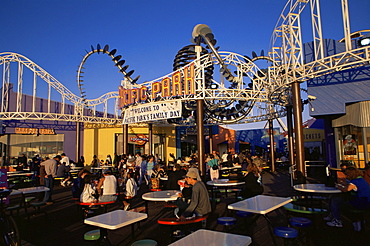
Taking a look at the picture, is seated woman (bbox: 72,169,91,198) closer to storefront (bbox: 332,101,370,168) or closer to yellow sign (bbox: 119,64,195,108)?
yellow sign (bbox: 119,64,195,108)

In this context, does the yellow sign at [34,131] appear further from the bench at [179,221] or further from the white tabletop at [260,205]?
the white tabletop at [260,205]

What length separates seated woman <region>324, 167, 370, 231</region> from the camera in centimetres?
586

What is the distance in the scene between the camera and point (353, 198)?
21.3ft

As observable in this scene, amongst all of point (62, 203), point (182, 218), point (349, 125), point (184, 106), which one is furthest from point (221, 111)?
point (182, 218)

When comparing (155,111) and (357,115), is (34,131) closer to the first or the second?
(155,111)

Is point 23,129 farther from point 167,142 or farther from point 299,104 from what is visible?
point 299,104

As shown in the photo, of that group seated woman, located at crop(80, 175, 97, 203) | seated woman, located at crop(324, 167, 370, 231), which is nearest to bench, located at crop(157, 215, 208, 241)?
seated woman, located at crop(80, 175, 97, 203)

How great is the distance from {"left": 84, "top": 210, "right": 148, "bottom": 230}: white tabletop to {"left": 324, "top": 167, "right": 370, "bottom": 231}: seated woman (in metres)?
4.58

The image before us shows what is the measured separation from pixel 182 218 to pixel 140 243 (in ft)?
4.20

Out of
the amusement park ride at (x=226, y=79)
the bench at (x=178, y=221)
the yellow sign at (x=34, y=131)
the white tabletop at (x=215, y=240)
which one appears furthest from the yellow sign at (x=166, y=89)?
the yellow sign at (x=34, y=131)

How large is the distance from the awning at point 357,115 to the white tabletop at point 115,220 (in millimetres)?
11181

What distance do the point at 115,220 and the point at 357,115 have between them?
11852 millimetres

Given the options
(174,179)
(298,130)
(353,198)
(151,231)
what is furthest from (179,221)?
(298,130)

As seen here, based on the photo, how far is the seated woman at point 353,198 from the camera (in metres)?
5.86
